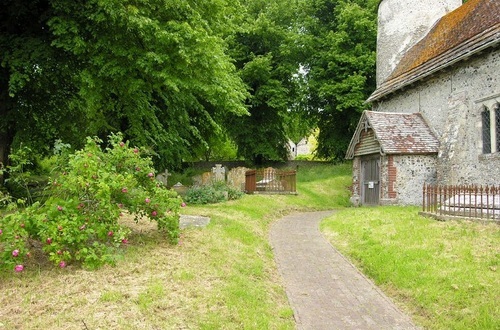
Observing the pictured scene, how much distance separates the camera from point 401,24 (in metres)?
23.5

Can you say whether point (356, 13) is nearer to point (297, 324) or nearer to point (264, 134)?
point (264, 134)

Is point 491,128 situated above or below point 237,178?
above

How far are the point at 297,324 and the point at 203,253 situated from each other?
2618 millimetres

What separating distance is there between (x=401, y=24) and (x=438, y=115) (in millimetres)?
8569

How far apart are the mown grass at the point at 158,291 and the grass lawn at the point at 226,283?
1 centimetres

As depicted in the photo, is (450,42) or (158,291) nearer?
(158,291)

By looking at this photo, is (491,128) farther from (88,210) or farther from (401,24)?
(88,210)

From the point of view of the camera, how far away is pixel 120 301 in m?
4.80

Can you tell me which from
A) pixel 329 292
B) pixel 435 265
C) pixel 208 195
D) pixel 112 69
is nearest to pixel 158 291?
pixel 329 292

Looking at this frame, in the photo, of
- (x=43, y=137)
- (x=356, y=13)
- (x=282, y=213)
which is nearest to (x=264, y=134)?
(x=356, y=13)

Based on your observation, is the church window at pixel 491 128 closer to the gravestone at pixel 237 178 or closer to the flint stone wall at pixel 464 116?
the flint stone wall at pixel 464 116

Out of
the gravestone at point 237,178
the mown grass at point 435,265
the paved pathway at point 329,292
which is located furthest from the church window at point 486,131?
the gravestone at point 237,178

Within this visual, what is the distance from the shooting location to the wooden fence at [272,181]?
837 inches

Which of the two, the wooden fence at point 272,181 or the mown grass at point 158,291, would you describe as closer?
the mown grass at point 158,291
